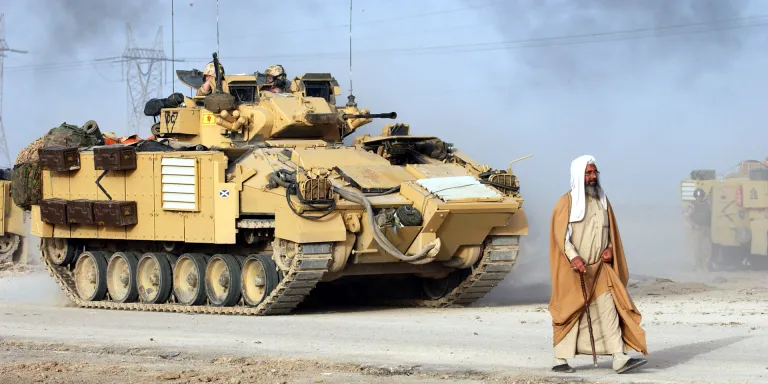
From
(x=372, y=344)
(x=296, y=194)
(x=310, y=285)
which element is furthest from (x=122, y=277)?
(x=372, y=344)

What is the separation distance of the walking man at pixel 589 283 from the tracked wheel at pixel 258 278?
288 inches

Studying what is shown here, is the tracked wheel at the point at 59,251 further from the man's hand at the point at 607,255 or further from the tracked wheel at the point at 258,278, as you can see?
the man's hand at the point at 607,255

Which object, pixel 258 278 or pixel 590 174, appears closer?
pixel 590 174

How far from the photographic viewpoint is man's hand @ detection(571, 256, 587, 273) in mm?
11453

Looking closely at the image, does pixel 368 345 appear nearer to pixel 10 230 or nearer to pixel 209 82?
pixel 209 82

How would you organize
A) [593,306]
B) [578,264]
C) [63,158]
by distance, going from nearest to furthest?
[578,264] < [593,306] < [63,158]

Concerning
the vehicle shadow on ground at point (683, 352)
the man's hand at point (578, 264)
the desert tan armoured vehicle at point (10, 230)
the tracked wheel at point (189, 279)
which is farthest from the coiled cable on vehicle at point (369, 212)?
the desert tan armoured vehicle at point (10, 230)

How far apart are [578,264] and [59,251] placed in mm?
12898

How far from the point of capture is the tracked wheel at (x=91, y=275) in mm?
21469

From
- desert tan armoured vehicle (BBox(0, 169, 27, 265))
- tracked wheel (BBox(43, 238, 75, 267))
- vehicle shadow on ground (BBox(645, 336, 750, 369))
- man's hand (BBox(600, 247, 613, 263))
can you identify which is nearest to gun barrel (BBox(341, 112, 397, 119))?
tracked wheel (BBox(43, 238, 75, 267))

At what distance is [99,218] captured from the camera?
20797mm

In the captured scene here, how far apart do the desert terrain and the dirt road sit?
0.04 feet

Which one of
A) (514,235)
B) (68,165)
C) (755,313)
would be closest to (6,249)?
(68,165)

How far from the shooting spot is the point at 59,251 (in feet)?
73.7
